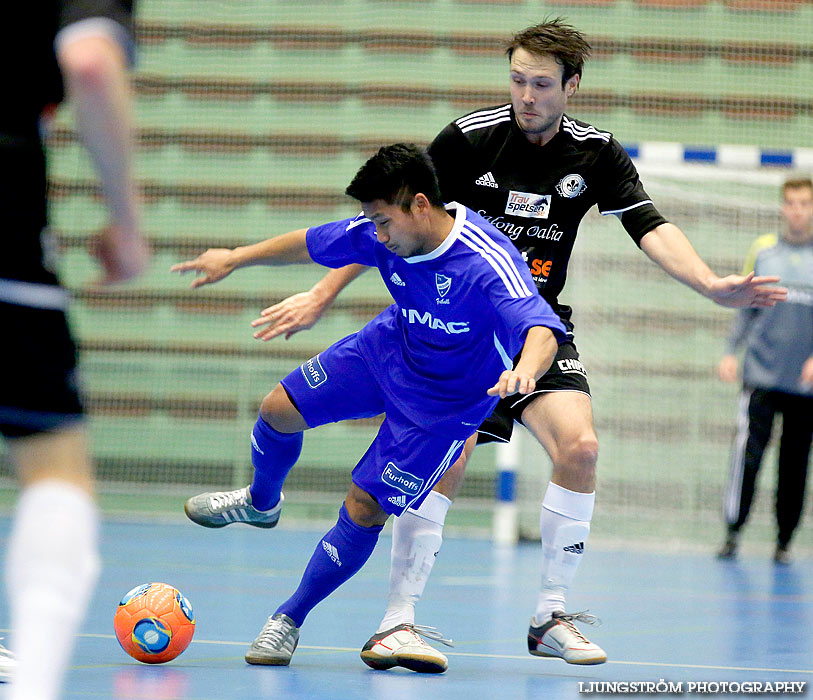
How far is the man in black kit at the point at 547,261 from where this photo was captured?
13.1 feet

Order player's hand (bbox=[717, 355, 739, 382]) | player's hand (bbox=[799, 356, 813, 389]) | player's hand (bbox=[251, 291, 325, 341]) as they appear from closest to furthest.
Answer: player's hand (bbox=[251, 291, 325, 341]) → player's hand (bbox=[799, 356, 813, 389]) → player's hand (bbox=[717, 355, 739, 382])

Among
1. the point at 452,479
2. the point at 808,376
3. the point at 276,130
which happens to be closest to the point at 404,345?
the point at 452,479

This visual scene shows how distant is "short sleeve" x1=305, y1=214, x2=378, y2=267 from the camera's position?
4.02m

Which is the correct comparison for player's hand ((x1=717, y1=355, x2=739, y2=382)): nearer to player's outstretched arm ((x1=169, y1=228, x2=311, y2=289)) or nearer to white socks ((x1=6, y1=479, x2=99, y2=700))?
player's outstretched arm ((x1=169, y1=228, x2=311, y2=289))

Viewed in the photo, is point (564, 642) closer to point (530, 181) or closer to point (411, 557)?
point (411, 557)

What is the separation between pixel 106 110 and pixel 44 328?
0.35 meters

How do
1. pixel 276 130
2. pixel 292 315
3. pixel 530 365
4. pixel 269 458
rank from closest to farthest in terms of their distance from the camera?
pixel 530 365
pixel 292 315
pixel 269 458
pixel 276 130

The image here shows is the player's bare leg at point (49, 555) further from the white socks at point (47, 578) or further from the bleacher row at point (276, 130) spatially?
the bleacher row at point (276, 130)

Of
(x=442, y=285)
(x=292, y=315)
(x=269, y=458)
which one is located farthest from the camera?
(x=269, y=458)

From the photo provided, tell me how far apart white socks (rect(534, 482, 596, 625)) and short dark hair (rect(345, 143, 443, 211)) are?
1062 mm

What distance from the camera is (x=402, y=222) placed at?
145 inches

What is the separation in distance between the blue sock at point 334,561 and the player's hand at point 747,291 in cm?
130

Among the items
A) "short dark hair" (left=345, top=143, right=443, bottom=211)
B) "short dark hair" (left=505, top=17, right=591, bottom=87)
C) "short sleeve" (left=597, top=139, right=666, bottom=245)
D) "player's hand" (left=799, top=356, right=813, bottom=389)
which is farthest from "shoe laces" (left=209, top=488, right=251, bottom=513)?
"player's hand" (left=799, top=356, right=813, bottom=389)

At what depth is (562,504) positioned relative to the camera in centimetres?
412
